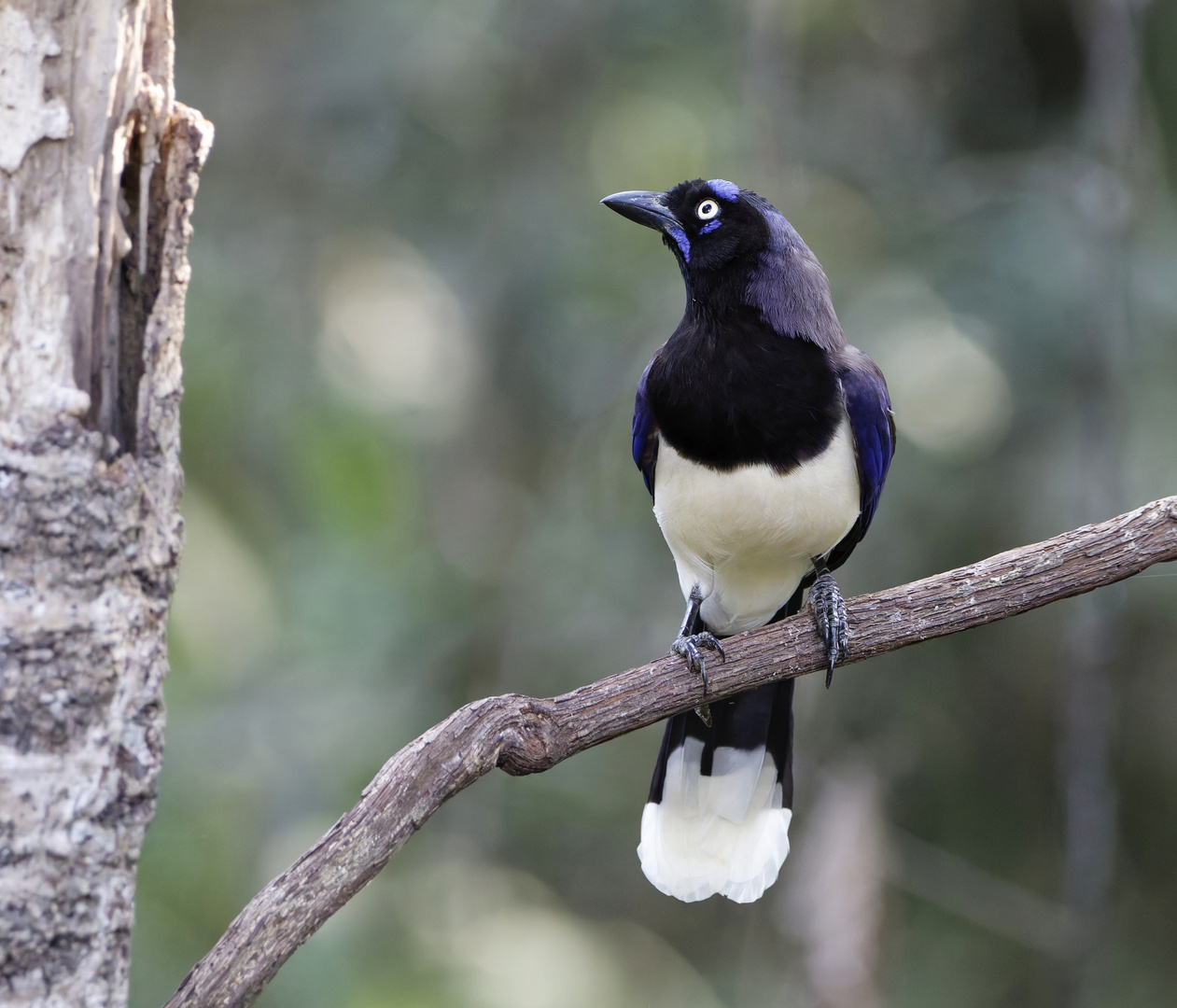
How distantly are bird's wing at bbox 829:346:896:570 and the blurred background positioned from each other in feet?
4.43

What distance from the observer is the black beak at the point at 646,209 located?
3377mm

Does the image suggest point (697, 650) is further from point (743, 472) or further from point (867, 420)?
point (867, 420)

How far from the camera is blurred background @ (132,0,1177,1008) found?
4.64 m

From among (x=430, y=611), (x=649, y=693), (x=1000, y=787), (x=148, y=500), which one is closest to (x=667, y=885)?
(x=649, y=693)

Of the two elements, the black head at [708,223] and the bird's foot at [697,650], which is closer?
the bird's foot at [697,650]

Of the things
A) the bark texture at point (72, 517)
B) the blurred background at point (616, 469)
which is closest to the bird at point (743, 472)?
the blurred background at point (616, 469)

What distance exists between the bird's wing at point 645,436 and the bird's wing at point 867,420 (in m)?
0.52

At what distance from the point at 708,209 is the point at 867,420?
28.0 inches

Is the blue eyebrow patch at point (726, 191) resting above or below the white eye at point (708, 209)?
above

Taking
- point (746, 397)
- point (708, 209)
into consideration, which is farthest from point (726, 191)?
point (746, 397)

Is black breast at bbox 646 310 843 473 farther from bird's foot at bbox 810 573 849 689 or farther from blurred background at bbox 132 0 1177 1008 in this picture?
blurred background at bbox 132 0 1177 1008

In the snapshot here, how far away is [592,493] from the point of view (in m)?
5.19

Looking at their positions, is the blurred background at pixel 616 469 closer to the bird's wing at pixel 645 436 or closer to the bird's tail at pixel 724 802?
the bird's tail at pixel 724 802

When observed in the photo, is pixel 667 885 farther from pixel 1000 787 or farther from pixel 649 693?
pixel 1000 787
